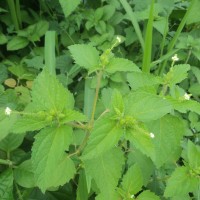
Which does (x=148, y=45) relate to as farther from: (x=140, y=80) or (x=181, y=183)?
(x=181, y=183)

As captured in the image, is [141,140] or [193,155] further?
[193,155]

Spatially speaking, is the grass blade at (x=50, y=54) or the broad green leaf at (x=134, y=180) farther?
the grass blade at (x=50, y=54)

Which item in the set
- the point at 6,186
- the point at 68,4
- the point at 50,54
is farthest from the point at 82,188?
the point at 68,4

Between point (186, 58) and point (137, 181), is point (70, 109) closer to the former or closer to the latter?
point (137, 181)

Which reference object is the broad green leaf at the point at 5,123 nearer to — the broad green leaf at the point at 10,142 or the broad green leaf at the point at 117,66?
the broad green leaf at the point at 10,142

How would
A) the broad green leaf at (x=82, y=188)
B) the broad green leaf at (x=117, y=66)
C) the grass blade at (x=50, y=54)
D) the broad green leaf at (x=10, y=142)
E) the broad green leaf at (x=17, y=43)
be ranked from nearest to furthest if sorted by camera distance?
the broad green leaf at (x=117, y=66)
the broad green leaf at (x=82, y=188)
the broad green leaf at (x=10, y=142)
the grass blade at (x=50, y=54)
the broad green leaf at (x=17, y=43)

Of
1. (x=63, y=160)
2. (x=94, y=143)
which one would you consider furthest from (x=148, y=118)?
(x=63, y=160)

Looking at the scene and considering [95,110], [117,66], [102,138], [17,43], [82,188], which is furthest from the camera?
[17,43]

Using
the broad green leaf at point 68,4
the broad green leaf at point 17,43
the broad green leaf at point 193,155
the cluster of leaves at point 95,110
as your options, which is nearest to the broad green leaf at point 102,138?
the cluster of leaves at point 95,110
